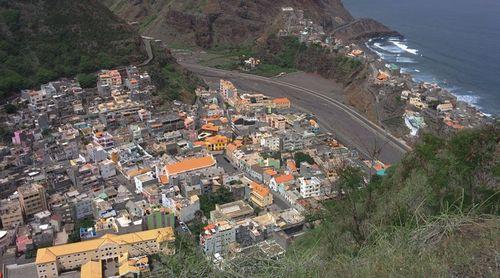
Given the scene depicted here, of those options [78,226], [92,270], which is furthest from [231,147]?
[92,270]

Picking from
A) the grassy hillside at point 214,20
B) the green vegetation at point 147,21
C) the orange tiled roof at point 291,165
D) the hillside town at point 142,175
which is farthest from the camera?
the green vegetation at point 147,21

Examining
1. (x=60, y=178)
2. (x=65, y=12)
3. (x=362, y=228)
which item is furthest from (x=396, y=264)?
(x=65, y=12)

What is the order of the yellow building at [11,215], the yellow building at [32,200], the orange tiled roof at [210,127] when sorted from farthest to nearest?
the orange tiled roof at [210,127] → the yellow building at [32,200] → the yellow building at [11,215]

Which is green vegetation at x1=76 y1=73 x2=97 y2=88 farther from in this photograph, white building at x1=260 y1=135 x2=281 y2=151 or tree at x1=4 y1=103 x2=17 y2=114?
white building at x1=260 y1=135 x2=281 y2=151

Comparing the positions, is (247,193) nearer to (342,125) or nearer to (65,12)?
(342,125)

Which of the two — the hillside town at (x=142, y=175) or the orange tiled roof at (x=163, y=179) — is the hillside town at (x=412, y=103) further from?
the orange tiled roof at (x=163, y=179)

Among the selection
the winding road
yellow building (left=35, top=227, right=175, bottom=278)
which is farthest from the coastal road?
yellow building (left=35, top=227, right=175, bottom=278)

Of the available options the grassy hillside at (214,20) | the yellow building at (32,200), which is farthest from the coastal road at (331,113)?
the yellow building at (32,200)
